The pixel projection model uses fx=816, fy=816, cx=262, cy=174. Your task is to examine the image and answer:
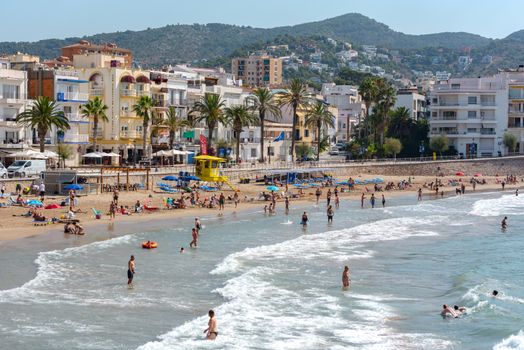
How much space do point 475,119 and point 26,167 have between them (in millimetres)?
59649

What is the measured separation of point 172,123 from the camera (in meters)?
71.2

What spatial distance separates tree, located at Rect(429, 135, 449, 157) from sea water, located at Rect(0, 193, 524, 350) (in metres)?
46.8

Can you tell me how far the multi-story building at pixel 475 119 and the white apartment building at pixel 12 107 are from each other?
172ft

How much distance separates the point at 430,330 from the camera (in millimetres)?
24000

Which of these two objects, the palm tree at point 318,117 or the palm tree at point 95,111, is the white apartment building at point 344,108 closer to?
the palm tree at point 318,117

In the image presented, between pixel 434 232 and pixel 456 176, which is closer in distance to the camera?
pixel 434 232

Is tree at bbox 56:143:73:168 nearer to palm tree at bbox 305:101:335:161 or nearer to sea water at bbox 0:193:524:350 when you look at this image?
sea water at bbox 0:193:524:350

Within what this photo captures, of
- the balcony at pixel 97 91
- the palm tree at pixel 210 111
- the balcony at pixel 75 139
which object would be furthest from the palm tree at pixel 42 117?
the palm tree at pixel 210 111

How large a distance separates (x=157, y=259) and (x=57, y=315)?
10.2 metres

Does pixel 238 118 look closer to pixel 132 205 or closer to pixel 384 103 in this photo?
pixel 132 205

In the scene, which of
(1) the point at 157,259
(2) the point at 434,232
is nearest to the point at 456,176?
(2) the point at 434,232

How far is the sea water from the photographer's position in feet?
74.4

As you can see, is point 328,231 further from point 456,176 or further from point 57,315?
point 456,176

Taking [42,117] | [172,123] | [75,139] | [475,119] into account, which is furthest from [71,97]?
[475,119]
